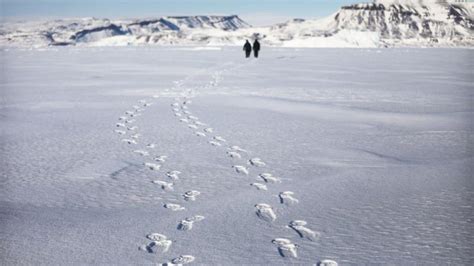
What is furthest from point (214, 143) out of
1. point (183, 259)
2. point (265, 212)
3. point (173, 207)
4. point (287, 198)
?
point (183, 259)

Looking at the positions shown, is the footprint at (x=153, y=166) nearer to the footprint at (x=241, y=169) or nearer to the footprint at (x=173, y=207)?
the footprint at (x=241, y=169)

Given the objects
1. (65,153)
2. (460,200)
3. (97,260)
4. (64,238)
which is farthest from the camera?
(65,153)

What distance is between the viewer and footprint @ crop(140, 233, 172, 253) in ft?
10.1

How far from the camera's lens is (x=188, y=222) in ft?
11.7

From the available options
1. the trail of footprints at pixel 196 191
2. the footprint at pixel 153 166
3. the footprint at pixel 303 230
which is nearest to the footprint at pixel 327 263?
the trail of footprints at pixel 196 191

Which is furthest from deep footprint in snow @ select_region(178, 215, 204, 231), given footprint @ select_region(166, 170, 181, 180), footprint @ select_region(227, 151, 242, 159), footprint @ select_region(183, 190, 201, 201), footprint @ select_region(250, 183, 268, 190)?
footprint @ select_region(227, 151, 242, 159)

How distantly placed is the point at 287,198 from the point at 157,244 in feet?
4.63

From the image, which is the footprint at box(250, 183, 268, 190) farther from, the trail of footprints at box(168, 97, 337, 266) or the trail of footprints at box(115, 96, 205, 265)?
the trail of footprints at box(115, 96, 205, 265)

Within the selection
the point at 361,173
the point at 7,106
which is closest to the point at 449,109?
the point at 361,173

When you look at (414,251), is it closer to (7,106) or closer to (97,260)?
(97,260)

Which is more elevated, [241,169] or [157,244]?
[157,244]

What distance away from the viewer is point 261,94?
12.3 m

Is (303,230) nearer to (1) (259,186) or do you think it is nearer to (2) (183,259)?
(2) (183,259)

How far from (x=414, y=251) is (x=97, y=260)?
6.51ft
